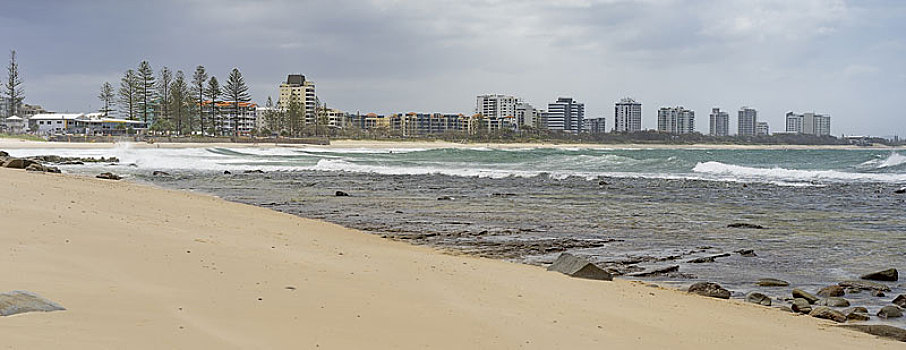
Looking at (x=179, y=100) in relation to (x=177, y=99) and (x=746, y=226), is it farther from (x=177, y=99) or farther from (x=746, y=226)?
(x=746, y=226)

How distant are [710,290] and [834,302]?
1.10m

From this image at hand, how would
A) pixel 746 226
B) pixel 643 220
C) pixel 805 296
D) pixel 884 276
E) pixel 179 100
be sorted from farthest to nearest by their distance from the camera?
pixel 179 100, pixel 643 220, pixel 746 226, pixel 884 276, pixel 805 296

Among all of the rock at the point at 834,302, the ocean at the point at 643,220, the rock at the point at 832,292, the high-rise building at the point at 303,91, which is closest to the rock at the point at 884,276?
the ocean at the point at 643,220

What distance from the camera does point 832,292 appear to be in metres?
7.38

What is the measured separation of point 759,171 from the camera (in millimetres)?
35438

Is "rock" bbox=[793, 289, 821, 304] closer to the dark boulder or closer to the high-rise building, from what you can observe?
the dark boulder

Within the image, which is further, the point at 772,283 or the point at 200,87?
the point at 200,87

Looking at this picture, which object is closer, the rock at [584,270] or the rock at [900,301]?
the rock at [900,301]

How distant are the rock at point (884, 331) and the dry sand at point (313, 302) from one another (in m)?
0.11

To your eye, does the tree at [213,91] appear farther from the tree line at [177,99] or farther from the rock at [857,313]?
→ the rock at [857,313]

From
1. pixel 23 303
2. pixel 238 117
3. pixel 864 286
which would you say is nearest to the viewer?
pixel 23 303

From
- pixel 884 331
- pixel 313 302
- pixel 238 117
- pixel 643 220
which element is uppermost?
pixel 238 117

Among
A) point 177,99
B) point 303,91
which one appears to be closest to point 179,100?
point 177,99

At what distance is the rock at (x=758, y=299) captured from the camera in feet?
22.9
